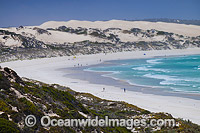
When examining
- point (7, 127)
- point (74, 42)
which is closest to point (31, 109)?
point (7, 127)

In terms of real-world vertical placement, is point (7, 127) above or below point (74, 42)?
below

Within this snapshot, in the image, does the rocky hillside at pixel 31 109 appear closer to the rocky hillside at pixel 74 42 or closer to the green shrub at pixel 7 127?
the green shrub at pixel 7 127

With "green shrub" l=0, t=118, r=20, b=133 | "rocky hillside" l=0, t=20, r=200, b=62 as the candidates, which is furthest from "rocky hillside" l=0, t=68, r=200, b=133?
"rocky hillside" l=0, t=20, r=200, b=62

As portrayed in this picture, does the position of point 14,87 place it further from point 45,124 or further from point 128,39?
point 128,39

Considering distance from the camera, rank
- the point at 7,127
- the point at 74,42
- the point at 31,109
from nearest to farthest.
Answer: the point at 7,127
the point at 31,109
the point at 74,42

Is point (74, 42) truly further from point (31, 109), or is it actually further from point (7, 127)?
point (7, 127)

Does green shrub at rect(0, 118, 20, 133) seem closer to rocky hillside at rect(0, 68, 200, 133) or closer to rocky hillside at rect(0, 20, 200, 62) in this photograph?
rocky hillside at rect(0, 68, 200, 133)

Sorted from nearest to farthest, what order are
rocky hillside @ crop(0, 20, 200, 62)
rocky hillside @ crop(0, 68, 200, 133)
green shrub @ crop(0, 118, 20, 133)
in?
green shrub @ crop(0, 118, 20, 133), rocky hillside @ crop(0, 68, 200, 133), rocky hillside @ crop(0, 20, 200, 62)

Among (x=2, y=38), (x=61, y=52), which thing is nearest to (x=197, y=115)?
(x=61, y=52)

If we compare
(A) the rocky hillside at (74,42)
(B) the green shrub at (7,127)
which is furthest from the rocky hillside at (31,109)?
(A) the rocky hillside at (74,42)

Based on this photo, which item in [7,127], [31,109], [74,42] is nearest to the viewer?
[7,127]

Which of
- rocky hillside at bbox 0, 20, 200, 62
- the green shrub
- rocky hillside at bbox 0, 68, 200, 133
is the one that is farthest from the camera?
rocky hillside at bbox 0, 20, 200, 62
